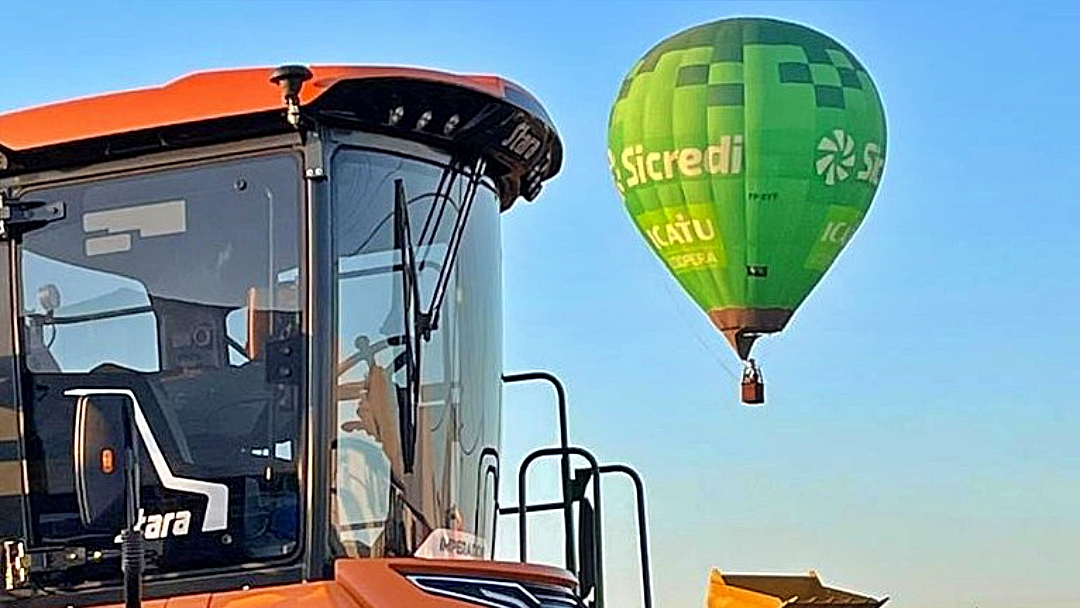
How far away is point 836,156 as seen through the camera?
22344 millimetres

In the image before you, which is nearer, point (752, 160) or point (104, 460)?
point (104, 460)

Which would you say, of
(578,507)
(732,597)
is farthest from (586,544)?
(732,597)

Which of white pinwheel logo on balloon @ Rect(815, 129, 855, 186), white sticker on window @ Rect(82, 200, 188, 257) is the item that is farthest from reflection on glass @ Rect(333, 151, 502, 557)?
white pinwheel logo on balloon @ Rect(815, 129, 855, 186)

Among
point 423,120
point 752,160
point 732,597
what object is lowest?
point 732,597

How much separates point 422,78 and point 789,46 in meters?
18.2

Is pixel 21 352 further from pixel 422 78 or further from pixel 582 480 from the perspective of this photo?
pixel 582 480

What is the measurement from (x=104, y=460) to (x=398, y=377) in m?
0.81

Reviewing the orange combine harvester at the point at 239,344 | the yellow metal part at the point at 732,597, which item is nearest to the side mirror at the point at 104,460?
the orange combine harvester at the point at 239,344

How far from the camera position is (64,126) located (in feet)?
16.1

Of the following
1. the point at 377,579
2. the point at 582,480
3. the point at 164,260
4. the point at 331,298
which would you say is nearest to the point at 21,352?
the point at 164,260

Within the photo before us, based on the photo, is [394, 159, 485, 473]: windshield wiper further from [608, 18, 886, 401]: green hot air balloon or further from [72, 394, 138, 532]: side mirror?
[608, 18, 886, 401]: green hot air balloon

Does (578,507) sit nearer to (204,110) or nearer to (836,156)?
(204,110)

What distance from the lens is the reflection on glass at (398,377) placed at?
4734mm

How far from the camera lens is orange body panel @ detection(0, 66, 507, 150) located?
189 inches
